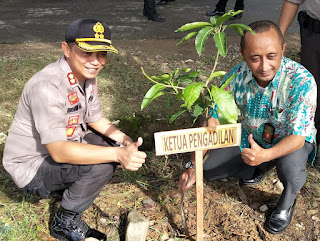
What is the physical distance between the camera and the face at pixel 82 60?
183 cm

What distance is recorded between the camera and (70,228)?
1995 millimetres

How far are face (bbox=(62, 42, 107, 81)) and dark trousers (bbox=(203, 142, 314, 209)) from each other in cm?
99

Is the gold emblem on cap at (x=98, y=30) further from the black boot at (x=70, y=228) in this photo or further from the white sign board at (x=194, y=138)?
the black boot at (x=70, y=228)

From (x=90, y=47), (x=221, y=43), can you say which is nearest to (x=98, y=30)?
(x=90, y=47)

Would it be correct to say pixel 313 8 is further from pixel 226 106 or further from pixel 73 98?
pixel 73 98

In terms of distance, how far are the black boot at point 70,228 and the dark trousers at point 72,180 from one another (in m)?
0.06

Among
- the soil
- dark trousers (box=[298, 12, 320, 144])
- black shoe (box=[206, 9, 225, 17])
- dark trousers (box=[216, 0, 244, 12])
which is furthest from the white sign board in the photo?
black shoe (box=[206, 9, 225, 17])

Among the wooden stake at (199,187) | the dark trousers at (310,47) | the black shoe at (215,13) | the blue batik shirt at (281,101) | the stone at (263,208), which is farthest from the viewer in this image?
the black shoe at (215,13)

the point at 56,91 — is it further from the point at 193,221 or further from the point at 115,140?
the point at 193,221

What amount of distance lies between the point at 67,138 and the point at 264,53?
116cm

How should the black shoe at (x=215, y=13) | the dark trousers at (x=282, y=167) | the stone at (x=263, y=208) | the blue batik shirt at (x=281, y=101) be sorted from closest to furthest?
the blue batik shirt at (x=281, y=101) → the dark trousers at (x=282, y=167) → the stone at (x=263, y=208) → the black shoe at (x=215, y=13)

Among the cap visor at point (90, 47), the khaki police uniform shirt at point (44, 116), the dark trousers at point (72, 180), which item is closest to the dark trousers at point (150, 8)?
the khaki police uniform shirt at point (44, 116)

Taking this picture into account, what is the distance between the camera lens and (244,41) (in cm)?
195

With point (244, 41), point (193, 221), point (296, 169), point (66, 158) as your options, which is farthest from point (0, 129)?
point (296, 169)
